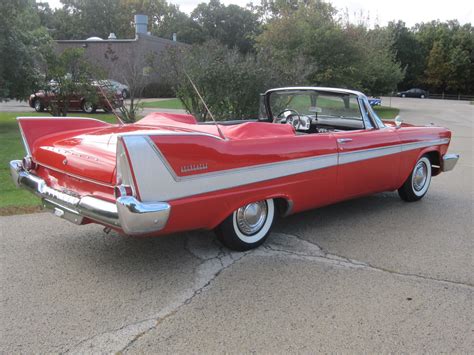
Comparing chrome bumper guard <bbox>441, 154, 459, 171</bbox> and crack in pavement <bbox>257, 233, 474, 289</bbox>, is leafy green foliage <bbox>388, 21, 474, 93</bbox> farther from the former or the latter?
crack in pavement <bbox>257, 233, 474, 289</bbox>

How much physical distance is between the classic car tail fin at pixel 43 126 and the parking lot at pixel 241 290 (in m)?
0.94

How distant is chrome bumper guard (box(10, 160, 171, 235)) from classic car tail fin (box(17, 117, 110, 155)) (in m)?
0.71

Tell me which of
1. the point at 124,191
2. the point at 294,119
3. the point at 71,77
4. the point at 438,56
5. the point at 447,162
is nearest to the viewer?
the point at 124,191

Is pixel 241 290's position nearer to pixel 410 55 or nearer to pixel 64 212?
pixel 64 212

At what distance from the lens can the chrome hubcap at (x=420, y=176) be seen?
6297 millimetres

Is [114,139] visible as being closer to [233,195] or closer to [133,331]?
[233,195]

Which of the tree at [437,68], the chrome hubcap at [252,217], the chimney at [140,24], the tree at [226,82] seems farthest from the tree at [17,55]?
the tree at [437,68]

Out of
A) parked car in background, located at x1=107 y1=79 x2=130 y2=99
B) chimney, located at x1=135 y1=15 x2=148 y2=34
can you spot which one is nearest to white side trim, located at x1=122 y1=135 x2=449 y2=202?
parked car in background, located at x1=107 y1=79 x2=130 y2=99

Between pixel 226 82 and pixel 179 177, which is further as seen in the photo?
pixel 226 82

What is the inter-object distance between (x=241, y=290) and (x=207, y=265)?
1.75ft

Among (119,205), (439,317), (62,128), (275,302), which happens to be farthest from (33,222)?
(439,317)

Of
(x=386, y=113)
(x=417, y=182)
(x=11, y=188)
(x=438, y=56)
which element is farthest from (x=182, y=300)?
(x=438, y=56)

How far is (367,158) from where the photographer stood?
205 inches

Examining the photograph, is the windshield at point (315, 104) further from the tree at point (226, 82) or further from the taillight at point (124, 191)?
the tree at point (226, 82)
